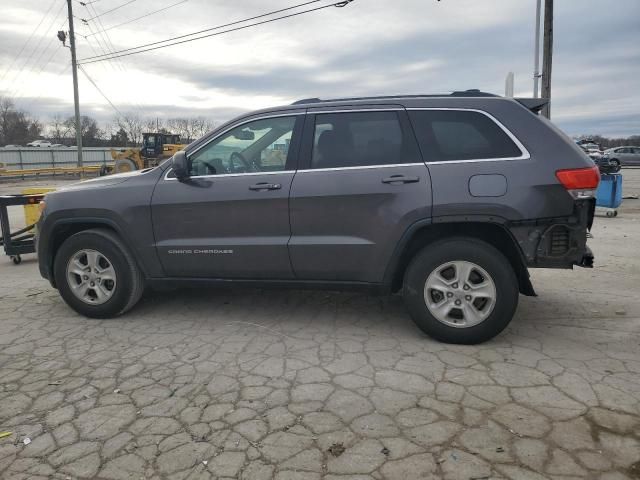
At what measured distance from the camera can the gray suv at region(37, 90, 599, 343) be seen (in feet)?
12.1

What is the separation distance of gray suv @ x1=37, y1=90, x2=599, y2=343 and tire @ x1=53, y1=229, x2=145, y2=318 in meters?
0.01

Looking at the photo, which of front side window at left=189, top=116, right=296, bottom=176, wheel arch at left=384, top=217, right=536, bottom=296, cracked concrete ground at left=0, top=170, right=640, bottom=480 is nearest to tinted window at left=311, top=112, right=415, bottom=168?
front side window at left=189, top=116, right=296, bottom=176

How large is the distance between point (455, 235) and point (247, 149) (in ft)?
6.22

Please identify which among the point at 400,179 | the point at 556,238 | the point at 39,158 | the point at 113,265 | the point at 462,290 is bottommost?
the point at 462,290

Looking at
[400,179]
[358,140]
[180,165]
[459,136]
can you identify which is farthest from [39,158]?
[459,136]

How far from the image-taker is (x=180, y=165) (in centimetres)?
427

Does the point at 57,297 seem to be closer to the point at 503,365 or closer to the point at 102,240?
the point at 102,240

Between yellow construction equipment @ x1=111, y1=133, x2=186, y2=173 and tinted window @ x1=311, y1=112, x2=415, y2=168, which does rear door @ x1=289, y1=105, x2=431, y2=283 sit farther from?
yellow construction equipment @ x1=111, y1=133, x2=186, y2=173

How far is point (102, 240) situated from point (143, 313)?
819 millimetres

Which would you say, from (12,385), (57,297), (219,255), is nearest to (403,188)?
(219,255)

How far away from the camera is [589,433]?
8.86ft

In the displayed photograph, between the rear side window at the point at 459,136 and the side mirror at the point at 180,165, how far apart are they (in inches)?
75.6

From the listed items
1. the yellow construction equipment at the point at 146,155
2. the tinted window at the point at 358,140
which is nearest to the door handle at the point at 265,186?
the tinted window at the point at 358,140

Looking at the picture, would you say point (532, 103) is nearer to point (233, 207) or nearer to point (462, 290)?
point (462, 290)
